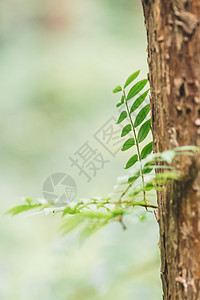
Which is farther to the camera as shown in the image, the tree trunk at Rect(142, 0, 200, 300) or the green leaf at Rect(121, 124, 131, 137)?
the green leaf at Rect(121, 124, 131, 137)

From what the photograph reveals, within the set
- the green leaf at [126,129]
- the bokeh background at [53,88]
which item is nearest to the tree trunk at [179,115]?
the green leaf at [126,129]

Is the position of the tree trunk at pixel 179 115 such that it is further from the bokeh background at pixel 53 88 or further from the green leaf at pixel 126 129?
the bokeh background at pixel 53 88

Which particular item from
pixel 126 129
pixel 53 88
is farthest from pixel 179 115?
pixel 53 88

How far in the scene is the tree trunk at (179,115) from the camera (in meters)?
0.52

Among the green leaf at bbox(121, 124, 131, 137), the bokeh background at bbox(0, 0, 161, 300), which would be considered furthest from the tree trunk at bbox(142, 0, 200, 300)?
the bokeh background at bbox(0, 0, 161, 300)

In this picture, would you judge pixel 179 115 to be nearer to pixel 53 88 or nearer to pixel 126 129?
pixel 126 129

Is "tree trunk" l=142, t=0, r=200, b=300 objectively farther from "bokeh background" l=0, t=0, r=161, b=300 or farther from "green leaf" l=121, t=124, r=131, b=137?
"bokeh background" l=0, t=0, r=161, b=300

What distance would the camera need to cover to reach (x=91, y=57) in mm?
4344

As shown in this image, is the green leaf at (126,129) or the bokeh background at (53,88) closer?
the green leaf at (126,129)

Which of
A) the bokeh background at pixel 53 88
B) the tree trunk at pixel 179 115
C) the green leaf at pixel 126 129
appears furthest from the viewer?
the bokeh background at pixel 53 88

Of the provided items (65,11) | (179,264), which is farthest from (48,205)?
(65,11)

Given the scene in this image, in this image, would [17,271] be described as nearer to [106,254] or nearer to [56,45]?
[106,254]

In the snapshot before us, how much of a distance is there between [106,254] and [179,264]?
0.91m

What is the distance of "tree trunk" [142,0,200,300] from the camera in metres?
0.52
